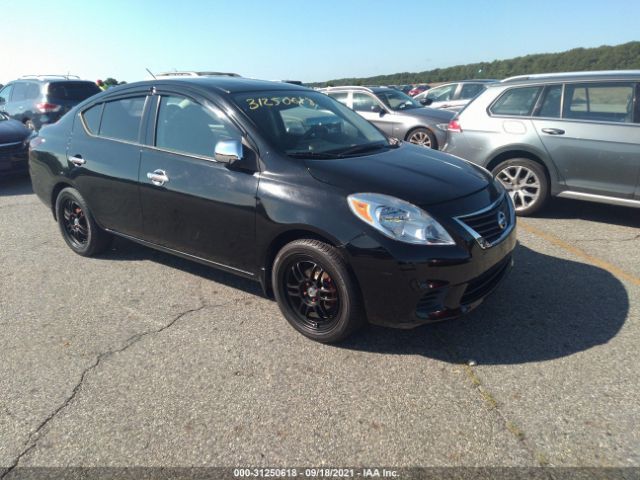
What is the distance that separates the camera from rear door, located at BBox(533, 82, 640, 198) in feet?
16.6

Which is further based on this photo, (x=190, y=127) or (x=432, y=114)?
(x=432, y=114)

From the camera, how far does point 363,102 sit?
10766 mm

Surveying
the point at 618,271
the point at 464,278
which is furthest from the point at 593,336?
the point at 618,271

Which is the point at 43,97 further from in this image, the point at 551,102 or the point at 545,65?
the point at 545,65

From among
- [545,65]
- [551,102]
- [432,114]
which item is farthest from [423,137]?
[545,65]

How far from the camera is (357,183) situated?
119 inches

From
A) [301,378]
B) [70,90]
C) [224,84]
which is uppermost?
[224,84]

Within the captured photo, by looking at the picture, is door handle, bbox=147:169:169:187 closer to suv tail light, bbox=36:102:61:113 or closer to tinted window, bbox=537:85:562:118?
tinted window, bbox=537:85:562:118

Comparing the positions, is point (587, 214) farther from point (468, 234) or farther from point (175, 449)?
point (175, 449)

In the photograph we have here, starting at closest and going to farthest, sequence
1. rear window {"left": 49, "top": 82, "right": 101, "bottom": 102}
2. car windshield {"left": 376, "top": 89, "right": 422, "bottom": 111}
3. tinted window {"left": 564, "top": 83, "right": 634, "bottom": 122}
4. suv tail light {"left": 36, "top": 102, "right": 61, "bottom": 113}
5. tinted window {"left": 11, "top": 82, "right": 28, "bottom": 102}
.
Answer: tinted window {"left": 564, "top": 83, "right": 634, "bottom": 122} → car windshield {"left": 376, "top": 89, "right": 422, "bottom": 111} → suv tail light {"left": 36, "top": 102, "right": 61, "bottom": 113} → rear window {"left": 49, "top": 82, "right": 101, "bottom": 102} → tinted window {"left": 11, "top": 82, "right": 28, "bottom": 102}

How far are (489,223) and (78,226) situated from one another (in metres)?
3.84

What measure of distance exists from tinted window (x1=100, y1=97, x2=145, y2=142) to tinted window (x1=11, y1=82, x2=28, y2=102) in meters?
10.1

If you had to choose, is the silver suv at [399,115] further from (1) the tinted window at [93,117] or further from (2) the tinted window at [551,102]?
(1) the tinted window at [93,117]

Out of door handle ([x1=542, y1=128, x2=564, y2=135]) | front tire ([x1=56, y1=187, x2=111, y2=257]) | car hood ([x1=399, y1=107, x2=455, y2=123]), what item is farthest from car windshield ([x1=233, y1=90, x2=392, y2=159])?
car hood ([x1=399, y1=107, x2=455, y2=123])
